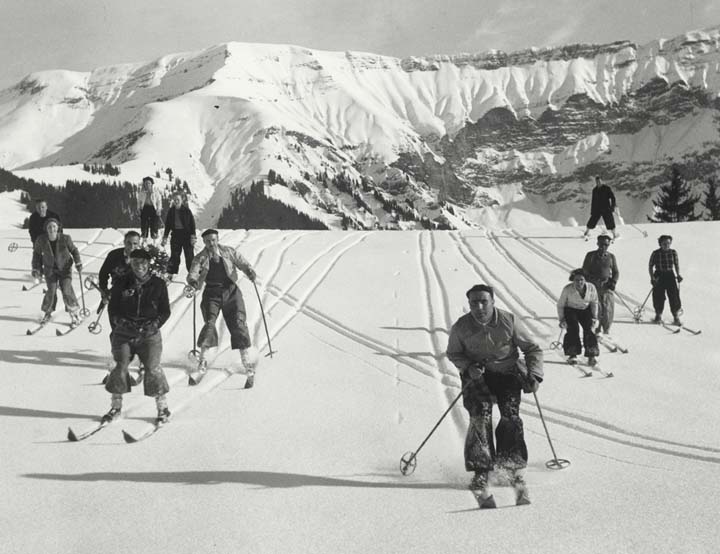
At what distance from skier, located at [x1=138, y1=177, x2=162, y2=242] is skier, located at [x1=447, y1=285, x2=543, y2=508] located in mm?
11484

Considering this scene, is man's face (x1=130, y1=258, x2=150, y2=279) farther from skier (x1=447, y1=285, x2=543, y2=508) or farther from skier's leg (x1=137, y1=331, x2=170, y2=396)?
skier (x1=447, y1=285, x2=543, y2=508)

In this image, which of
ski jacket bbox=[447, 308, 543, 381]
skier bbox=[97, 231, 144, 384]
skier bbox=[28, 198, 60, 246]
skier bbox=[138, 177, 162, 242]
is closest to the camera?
ski jacket bbox=[447, 308, 543, 381]

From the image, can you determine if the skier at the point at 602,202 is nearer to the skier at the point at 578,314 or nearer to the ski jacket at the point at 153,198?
the skier at the point at 578,314

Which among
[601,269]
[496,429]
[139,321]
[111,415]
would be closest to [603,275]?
[601,269]

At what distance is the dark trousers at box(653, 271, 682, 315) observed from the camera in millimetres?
11930

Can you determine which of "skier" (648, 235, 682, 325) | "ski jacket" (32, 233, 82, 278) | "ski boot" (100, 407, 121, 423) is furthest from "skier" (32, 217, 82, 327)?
"skier" (648, 235, 682, 325)

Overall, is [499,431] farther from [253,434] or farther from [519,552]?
[253,434]

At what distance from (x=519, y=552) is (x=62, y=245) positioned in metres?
9.00

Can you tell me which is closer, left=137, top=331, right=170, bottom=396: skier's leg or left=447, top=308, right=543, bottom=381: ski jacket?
left=447, top=308, right=543, bottom=381: ski jacket

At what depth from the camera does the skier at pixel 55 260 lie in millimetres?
10555

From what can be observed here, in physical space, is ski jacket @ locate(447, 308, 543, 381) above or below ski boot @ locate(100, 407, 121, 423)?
above

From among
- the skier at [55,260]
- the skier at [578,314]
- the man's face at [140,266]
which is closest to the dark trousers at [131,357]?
the man's face at [140,266]

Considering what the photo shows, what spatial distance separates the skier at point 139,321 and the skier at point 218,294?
5.31ft

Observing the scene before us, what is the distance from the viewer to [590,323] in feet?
31.1
